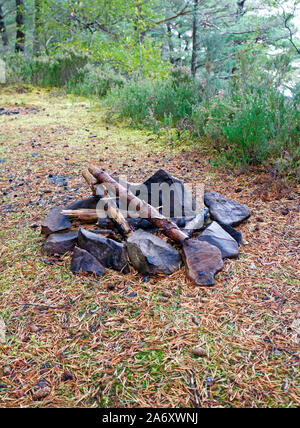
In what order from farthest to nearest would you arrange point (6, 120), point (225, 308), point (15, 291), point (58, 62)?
point (58, 62) → point (6, 120) → point (15, 291) → point (225, 308)

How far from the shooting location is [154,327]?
1.84 m

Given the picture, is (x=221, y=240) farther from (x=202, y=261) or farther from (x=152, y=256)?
(x=152, y=256)

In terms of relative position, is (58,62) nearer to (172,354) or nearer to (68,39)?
(68,39)

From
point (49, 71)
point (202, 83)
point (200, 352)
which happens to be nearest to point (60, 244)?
point (200, 352)

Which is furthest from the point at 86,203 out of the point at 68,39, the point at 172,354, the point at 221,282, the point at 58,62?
the point at 68,39

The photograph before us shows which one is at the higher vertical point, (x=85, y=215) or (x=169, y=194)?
(x=169, y=194)

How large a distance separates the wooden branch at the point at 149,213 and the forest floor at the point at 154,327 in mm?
342

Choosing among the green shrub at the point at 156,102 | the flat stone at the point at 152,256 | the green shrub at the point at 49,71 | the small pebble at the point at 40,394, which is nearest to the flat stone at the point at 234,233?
the flat stone at the point at 152,256

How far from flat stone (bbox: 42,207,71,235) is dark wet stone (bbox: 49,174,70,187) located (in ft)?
3.96

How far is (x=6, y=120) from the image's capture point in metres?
7.05

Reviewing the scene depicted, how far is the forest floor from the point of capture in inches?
57.9

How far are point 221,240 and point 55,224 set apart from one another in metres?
1.39

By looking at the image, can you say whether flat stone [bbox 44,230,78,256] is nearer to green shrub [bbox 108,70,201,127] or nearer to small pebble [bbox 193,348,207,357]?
small pebble [bbox 193,348,207,357]
